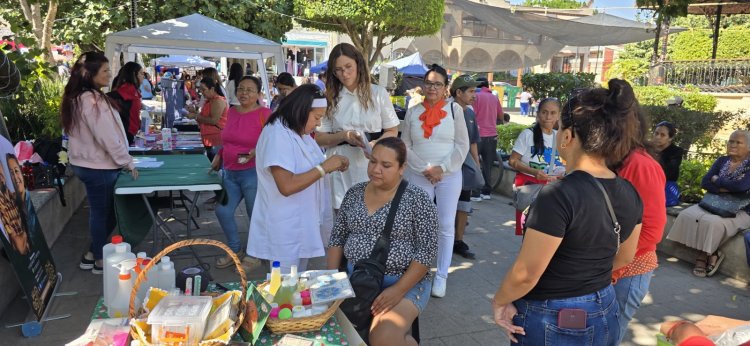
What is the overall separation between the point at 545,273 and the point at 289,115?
64.4 inches

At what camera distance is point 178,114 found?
12969mm

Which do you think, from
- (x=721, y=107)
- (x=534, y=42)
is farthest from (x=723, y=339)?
(x=721, y=107)

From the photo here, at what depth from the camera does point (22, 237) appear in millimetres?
3154

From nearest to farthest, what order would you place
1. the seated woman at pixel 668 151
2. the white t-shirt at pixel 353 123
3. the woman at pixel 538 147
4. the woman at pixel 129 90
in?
the white t-shirt at pixel 353 123 < the woman at pixel 538 147 < the seated woman at pixel 668 151 < the woman at pixel 129 90

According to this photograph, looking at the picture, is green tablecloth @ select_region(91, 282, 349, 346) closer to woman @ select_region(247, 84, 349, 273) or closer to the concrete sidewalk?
woman @ select_region(247, 84, 349, 273)

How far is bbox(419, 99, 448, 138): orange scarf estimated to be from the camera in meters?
3.90

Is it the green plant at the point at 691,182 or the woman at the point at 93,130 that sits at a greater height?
the woman at the point at 93,130

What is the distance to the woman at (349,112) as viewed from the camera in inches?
134

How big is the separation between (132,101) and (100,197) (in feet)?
7.62

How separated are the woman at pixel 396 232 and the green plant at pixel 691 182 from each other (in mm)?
4411

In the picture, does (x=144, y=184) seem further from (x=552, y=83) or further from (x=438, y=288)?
(x=552, y=83)

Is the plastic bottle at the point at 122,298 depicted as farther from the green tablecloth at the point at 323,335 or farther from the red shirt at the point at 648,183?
the red shirt at the point at 648,183

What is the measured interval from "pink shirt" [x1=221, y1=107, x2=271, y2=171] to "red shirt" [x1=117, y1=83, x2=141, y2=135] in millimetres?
2316

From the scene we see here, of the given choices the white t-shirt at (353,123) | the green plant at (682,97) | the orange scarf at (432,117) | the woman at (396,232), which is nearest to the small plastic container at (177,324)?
the woman at (396,232)
